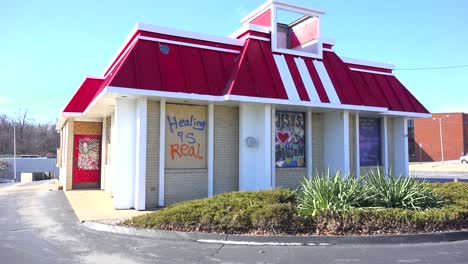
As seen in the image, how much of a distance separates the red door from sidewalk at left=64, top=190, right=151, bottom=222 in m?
2.87

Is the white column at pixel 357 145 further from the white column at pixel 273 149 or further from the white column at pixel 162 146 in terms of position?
the white column at pixel 162 146

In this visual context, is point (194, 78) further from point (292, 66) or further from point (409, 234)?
point (409, 234)

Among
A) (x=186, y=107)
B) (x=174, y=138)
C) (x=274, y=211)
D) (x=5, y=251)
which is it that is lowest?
(x=5, y=251)

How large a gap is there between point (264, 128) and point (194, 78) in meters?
2.94

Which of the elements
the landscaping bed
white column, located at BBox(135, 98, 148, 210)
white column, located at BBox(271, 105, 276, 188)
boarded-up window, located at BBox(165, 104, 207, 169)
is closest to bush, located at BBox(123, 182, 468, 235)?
the landscaping bed

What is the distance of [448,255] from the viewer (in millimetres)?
7680

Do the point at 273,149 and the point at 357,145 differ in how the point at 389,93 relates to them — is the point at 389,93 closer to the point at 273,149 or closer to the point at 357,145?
the point at 357,145

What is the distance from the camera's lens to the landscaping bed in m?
9.16

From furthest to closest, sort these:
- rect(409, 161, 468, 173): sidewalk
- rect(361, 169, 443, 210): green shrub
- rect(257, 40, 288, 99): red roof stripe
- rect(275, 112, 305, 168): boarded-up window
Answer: rect(409, 161, 468, 173): sidewalk < rect(275, 112, 305, 168): boarded-up window < rect(257, 40, 288, 99): red roof stripe < rect(361, 169, 443, 210): green shrub

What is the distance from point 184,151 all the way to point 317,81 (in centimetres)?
555

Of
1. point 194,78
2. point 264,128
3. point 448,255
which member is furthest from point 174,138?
point 448,255

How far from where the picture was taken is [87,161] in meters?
21.1

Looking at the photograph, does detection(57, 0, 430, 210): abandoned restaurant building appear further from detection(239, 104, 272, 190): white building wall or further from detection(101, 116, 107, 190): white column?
detection(101, 116, 107, 190): white column

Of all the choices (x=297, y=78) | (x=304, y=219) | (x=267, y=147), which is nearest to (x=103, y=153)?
(x=267, y=147)
